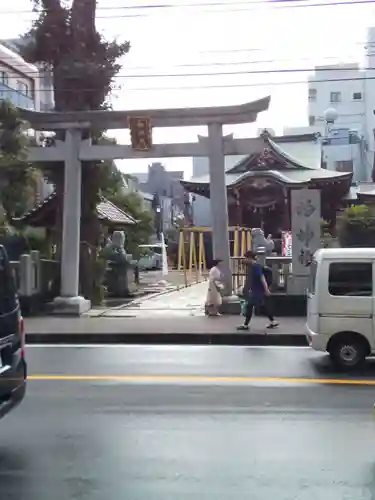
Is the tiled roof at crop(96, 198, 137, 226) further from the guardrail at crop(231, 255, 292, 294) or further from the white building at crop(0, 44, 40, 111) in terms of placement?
the white building at crop(0, 44, 40, 111)

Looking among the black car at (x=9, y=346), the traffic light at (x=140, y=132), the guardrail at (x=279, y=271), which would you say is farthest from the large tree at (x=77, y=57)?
the black car at (x=9, y=346)

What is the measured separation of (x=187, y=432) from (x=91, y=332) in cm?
713

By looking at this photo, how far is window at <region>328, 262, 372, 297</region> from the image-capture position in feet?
32.0

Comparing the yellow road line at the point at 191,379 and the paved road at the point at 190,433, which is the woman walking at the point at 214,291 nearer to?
the paved road at the point at 190,433

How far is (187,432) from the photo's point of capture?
6367mm

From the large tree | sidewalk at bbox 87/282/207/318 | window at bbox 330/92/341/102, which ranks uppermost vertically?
window at bbox 330/92/341/102

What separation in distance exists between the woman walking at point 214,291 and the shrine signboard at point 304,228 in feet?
5.75

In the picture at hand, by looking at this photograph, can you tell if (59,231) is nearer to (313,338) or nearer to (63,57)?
(63,57)

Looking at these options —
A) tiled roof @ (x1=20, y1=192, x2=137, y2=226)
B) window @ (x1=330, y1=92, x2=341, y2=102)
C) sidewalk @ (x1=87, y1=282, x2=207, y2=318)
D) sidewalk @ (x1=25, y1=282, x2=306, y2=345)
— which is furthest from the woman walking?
window @ (x1=330, y1=92, x2=341, y2=102)

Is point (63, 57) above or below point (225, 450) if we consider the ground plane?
above

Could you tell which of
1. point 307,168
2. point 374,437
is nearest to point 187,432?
point 374,437

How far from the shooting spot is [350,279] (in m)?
9.78

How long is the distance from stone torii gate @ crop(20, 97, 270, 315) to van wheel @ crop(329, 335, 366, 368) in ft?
21.6

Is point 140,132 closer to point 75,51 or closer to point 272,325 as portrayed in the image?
point 75,51
